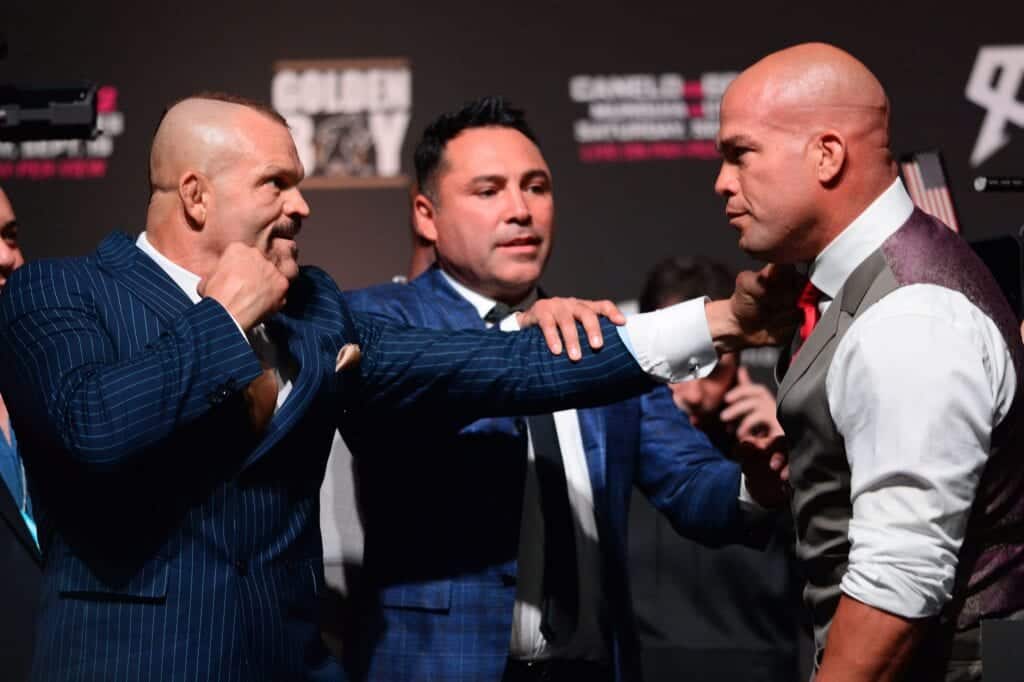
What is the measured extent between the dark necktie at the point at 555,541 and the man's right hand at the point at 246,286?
2.37ft

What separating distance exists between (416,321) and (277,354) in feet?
1.64

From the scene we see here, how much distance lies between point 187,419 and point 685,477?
3.61ft

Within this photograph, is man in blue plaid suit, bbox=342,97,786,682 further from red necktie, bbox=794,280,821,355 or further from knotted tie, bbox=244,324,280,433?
Answer: red necktie, bbox=794,280,821,355

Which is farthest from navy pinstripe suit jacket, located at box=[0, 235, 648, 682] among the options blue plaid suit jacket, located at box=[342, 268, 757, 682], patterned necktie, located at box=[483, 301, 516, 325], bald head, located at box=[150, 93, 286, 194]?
patterned necktie, located at box=[483, 301, 516, 325]

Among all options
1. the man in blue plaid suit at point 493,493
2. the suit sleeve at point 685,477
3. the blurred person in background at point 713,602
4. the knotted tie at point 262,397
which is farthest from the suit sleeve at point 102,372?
the blurred person in background at point 713,602

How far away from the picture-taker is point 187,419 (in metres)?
1.78

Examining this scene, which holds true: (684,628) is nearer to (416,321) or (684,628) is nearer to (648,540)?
(648,540)

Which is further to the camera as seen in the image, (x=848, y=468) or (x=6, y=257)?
(x=6, y=257)

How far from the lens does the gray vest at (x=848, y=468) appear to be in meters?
1.73

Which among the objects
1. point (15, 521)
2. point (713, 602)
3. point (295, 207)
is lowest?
point (713, 602)

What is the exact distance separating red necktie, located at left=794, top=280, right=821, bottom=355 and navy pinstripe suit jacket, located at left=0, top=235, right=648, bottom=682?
0.70 m

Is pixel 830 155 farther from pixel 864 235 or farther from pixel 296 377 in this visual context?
pixel 296 377

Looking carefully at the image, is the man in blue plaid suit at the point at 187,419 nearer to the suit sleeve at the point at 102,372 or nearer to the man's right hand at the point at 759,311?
the suit sleeve at the point at 102,372

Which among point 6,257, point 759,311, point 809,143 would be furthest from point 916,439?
point 6,257
